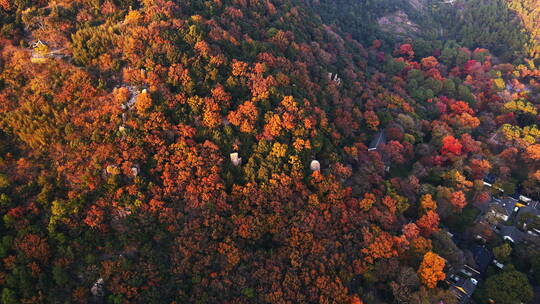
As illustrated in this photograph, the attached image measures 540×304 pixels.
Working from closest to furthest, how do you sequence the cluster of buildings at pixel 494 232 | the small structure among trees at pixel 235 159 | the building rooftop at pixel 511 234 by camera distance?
1. the small structure among trees at pixel 235 159
2. the cluster of buildings at pixel 494 232
3. the building rooftop at pixel 511 234

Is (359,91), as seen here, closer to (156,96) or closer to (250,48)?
(250,48)

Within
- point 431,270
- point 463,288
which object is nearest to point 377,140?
point 431,270

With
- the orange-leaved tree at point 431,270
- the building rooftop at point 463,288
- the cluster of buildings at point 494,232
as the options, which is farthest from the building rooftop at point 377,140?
the building rooftop at point 463,288

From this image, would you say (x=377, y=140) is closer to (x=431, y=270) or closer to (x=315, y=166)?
(x=315, y=166)

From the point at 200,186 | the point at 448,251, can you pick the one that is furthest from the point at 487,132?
the point at 200,186

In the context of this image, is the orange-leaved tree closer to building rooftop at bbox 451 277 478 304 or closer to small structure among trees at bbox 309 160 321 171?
building rooftop at bbox 451 277 478 304

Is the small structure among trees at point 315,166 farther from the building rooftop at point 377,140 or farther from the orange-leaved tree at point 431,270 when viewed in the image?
the orange-leaved tree at point 431,270

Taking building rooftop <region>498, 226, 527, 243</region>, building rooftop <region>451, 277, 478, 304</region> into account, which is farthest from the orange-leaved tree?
building rooftop <region>498, 226, 527, 243</region>

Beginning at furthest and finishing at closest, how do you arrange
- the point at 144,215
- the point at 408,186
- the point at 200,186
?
the point at 408,186 < the point at 200,186 < the point at 144,215
